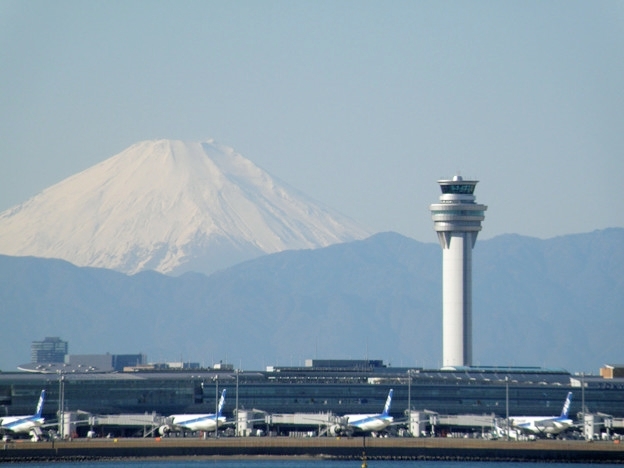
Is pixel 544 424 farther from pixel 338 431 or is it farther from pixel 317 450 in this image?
pixel 317 450

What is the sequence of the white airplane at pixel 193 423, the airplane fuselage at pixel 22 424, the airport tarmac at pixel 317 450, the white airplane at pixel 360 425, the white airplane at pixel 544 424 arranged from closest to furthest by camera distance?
the airport tarmac at pixel 317 450 < the airplane fuselage at pixel 22 424 < the white airplane at pixel 544 424 < the white airplane at pixel 360 425 < the white airplane at pixel 193 423

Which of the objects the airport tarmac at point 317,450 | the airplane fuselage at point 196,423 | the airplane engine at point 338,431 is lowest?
the airport tarmac at point 317,450

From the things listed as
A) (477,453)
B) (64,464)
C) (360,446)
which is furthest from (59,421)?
(477,453)

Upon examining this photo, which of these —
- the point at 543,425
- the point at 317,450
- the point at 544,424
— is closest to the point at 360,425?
the point at 317,450

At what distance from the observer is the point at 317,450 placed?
576ft

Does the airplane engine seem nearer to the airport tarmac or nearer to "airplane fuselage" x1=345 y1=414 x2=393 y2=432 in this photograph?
"airplane fuselage" x1=345 y1=414 x2=393 y2=432

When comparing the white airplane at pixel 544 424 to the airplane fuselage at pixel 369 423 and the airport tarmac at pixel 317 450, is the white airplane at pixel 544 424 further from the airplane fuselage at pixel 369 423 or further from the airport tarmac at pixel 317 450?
the airplane fuselage at pixel 369 423

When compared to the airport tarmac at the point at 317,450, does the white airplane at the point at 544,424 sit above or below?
above

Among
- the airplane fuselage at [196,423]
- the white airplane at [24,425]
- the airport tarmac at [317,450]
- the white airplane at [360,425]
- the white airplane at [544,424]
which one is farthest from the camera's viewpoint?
the airplane fuselage at [196,423]

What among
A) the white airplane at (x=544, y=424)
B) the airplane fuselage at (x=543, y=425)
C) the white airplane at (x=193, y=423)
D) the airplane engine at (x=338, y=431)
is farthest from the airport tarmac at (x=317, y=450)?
the white airplane at (x=193, y=423)

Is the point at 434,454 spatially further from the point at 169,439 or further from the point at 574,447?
the point at 169,439

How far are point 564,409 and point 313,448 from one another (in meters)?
38.4

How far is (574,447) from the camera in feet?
573

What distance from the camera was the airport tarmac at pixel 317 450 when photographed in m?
172
